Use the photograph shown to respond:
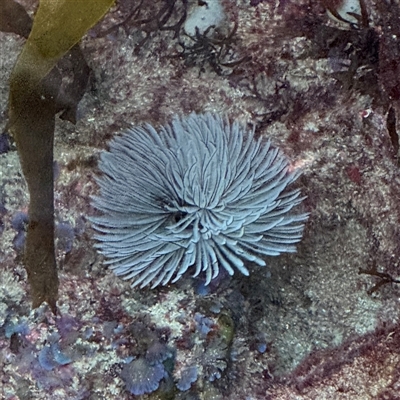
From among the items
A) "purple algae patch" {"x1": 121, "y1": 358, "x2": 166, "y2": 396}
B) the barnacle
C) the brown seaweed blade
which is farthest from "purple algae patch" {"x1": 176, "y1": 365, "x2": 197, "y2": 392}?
the brown seaweed blade

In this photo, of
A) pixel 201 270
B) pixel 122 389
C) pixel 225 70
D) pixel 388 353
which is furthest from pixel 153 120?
pixel 388 353

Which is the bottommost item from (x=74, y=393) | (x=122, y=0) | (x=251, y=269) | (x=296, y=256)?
(x=74, y=393)

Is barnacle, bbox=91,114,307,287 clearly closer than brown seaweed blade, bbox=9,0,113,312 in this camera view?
Yes

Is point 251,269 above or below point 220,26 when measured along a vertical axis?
below

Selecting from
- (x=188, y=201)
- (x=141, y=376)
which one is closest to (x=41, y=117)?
(x=188, y=201)

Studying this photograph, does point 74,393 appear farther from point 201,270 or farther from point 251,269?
point 251,269

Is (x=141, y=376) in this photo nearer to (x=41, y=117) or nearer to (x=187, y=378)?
(x=187, y=378)

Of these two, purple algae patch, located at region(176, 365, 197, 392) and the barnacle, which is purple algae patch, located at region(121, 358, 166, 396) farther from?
the barnacle

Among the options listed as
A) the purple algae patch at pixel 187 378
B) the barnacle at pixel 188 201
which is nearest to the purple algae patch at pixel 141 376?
the purple algae patch at pixel 187 378
